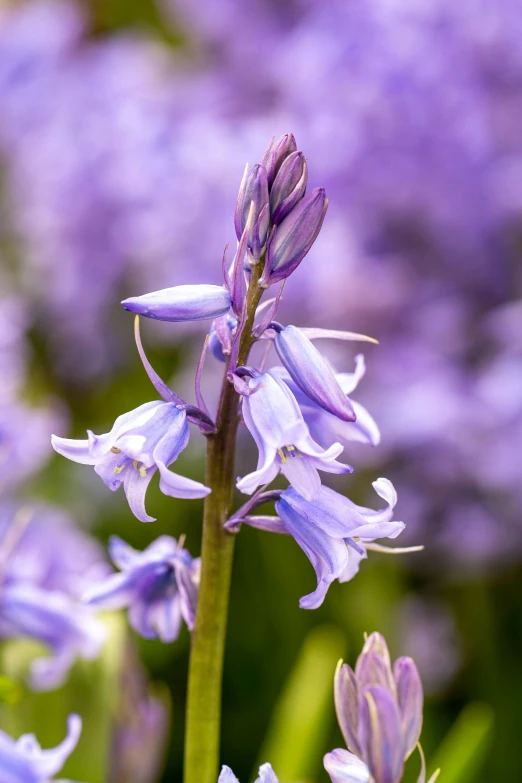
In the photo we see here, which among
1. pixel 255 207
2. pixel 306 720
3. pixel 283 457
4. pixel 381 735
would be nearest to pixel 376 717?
pixel 381 735

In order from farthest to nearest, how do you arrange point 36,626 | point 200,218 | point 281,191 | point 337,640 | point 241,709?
1. point 200,218
2. point 241,709
3. point 337,640
4. point 36,626
5. point 281,191

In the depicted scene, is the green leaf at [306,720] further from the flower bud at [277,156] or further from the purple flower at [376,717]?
the flower bud at [277,156]

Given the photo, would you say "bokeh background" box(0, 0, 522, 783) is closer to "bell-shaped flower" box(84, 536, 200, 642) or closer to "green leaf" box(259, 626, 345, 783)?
"green leaf" box(259, 626, 345, 783)

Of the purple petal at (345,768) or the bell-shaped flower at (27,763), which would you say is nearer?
the purple petal at (345,768)

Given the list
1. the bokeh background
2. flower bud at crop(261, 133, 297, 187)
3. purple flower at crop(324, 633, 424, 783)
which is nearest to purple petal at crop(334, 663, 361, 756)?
purple flower at crop(324, 633, 424, 783)

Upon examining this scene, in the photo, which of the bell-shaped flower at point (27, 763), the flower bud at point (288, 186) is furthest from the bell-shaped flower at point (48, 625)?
the flower bud at point (288, 186)

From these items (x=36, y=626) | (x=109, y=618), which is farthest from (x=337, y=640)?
(x=36, y=626)

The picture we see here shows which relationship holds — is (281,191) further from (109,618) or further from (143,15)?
(143,15)
